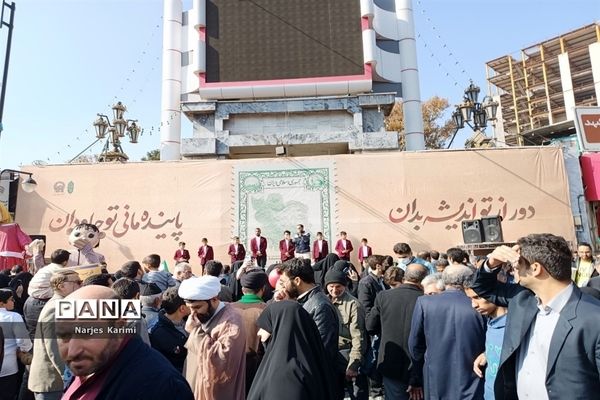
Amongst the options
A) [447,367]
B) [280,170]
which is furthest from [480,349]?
[280,170]

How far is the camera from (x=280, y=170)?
A: 1222 cm

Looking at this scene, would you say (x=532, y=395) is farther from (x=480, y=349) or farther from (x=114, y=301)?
(x=114, y=301)

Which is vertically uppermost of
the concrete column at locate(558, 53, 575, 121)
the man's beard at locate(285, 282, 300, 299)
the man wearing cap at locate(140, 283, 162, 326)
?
the concrete column at locate(558, 53, 575, 121)

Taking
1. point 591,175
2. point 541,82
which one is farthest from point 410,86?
point 541,82

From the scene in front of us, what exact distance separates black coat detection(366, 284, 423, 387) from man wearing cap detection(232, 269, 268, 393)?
3.48 feet

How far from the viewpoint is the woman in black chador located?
6.31 ft

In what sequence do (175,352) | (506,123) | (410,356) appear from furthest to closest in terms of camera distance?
(506,123)
(410,356)
(175,352)

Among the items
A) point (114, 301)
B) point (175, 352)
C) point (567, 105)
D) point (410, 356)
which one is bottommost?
point (410, 356)

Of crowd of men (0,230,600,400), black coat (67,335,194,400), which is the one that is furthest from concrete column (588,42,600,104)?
black coat (67,335,194,400)

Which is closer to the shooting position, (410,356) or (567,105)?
(410,356)

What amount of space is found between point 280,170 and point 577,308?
35.3ft

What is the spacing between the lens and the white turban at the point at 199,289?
232 centimetres

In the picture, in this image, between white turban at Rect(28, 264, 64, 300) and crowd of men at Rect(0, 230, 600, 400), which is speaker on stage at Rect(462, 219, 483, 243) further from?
white turban at Rect(28, 264, 64, 300)

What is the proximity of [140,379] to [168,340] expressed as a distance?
1.48 m
